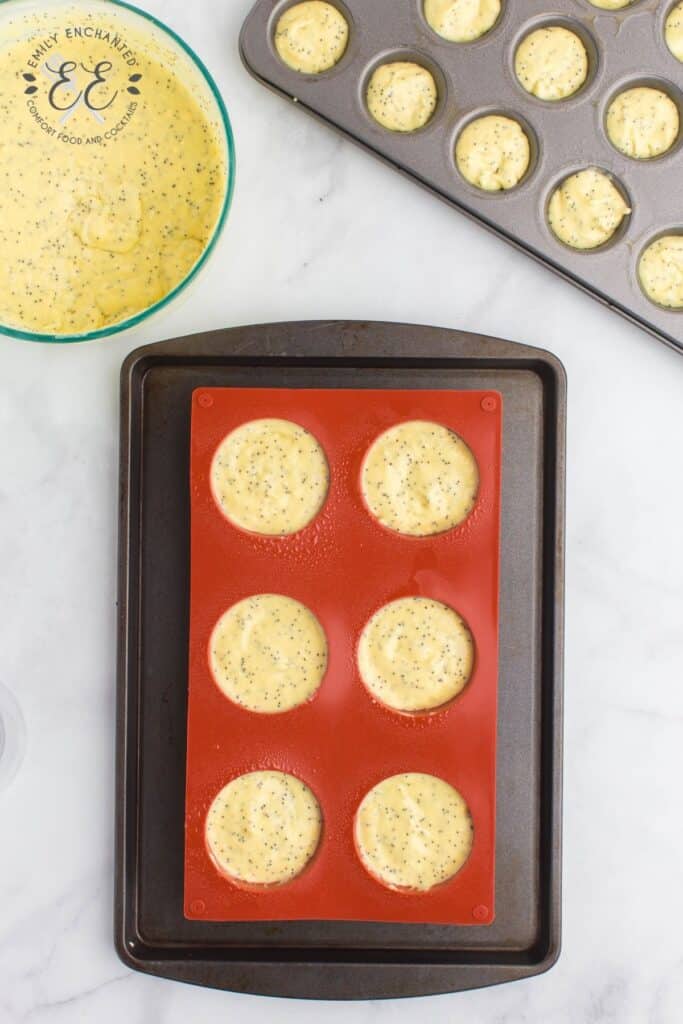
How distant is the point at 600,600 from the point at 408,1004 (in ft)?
2.29

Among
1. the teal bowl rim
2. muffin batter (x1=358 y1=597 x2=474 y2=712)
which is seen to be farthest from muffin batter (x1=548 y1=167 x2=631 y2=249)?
muffin batter (x1=358 y1=597 x2=474 y2=712)

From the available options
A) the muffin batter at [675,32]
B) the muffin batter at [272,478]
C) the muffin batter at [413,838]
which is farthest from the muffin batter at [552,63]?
the muffin batter at [413,838]

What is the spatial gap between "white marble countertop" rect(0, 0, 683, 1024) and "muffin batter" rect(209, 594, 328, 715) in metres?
0.23

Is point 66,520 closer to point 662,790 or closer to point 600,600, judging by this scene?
point 600,600

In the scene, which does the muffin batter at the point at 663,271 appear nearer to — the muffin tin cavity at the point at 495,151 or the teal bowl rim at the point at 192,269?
the muffin tin cavity at the point at 495,151

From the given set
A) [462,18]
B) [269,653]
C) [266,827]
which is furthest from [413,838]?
[462,18]

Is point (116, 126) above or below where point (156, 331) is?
above

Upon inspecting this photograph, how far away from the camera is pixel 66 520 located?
1452mm

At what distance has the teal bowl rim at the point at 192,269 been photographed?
4.50 ft

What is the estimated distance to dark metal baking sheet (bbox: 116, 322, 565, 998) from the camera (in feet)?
4.56

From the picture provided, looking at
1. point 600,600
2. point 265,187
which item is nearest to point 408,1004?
point 600,600

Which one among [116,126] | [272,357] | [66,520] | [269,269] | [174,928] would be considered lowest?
[174,928]

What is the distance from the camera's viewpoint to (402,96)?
56.2 inches

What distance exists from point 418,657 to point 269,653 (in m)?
0.22
